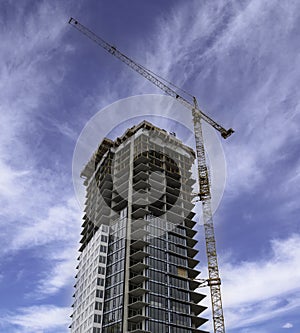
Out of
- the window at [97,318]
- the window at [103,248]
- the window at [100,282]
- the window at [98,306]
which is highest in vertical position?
the window at [103,248]

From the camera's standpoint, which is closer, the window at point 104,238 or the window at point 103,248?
the window at point 103,248

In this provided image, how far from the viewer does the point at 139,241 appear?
106 m

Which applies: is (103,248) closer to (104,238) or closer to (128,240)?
(104,238)

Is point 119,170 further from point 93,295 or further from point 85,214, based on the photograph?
point 93,295

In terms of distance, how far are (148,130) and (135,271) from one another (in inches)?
2001

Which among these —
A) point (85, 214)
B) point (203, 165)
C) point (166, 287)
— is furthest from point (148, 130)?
point (166, 287)

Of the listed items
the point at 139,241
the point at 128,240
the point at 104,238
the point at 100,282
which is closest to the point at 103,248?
the point at 104,238

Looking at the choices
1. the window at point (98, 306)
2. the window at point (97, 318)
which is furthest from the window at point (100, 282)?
the window at point (97, 318)

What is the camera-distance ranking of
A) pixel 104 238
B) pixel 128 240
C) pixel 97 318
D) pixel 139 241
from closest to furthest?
pixel 97 318
pixel 139 241
pixel 128 240
pixel 104 238

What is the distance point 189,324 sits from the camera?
101 metres

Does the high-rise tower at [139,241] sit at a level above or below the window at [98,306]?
above

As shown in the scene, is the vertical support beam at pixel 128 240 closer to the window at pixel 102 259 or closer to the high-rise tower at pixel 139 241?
the high-rise tower at pixel 139 241

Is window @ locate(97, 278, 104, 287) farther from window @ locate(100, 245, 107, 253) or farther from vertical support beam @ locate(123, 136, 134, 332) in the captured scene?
window @ locate(100, 245, 107, 253)

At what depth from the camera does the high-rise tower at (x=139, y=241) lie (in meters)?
98.2
